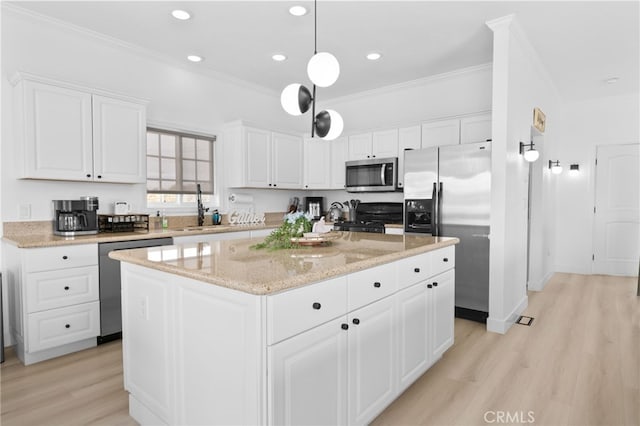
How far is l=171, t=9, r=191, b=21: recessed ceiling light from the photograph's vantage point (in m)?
3.13

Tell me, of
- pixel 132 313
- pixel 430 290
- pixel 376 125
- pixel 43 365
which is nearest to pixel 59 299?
pixel 43 365

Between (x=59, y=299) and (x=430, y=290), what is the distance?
2786mm

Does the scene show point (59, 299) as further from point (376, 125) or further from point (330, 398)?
point (376, 125)

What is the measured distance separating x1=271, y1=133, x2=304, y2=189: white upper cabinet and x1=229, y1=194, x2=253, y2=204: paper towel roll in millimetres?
397

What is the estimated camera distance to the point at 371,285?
6.19 feet

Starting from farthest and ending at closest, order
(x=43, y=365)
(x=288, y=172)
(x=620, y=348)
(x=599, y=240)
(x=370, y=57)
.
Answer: (x=599, y=240) < (x=288, y=172) < (x=370, y=57) < (x=620, y=348) < (x=43, y=365)

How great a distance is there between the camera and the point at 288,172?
17.4ft

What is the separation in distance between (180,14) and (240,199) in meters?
2.39

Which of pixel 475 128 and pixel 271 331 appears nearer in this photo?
pixel 271 331

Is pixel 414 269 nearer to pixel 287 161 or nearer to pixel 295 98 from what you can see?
pixel 295 98

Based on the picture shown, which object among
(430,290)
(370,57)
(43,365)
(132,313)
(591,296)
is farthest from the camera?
(591,296)

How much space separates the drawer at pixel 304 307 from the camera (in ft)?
4.46

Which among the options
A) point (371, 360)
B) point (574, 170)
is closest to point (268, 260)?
point (371, 360)

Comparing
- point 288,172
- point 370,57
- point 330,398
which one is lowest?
point 330,398
